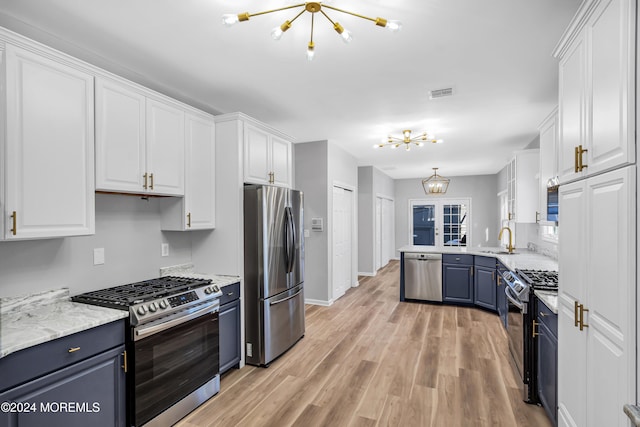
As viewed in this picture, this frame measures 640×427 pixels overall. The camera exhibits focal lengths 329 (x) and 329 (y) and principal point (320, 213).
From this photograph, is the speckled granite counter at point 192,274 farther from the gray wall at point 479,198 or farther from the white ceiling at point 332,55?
the gray wall at point 479,198

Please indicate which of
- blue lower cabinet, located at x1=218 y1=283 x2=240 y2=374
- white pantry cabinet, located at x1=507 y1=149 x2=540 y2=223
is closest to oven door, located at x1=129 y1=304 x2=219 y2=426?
blue lower cabinet, located at x1=218 y1=283 x2=240 y2=374

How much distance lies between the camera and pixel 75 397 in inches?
68.5

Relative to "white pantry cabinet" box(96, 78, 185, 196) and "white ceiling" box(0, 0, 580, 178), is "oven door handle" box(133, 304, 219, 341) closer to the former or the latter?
"white pantry cabinet" box(96, 78, 185, 196)

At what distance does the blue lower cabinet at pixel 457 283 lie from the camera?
5.07 metres

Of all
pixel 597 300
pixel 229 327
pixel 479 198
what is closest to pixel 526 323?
pixel 597 300

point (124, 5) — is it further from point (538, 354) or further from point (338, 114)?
point (538, 354)

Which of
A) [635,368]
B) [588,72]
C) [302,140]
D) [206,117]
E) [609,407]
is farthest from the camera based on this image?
[302,140]

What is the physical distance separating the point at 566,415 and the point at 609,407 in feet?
1.99

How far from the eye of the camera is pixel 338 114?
390cm

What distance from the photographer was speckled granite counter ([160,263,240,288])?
114 inches

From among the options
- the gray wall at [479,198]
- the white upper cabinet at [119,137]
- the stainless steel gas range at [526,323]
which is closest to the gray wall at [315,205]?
the stainless steel gas range at [526,323]

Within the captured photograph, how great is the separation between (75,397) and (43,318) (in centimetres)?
49

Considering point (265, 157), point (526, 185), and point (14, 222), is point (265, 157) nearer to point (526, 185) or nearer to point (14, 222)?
point (14, 222)

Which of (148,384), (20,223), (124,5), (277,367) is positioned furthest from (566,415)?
(124,5)
